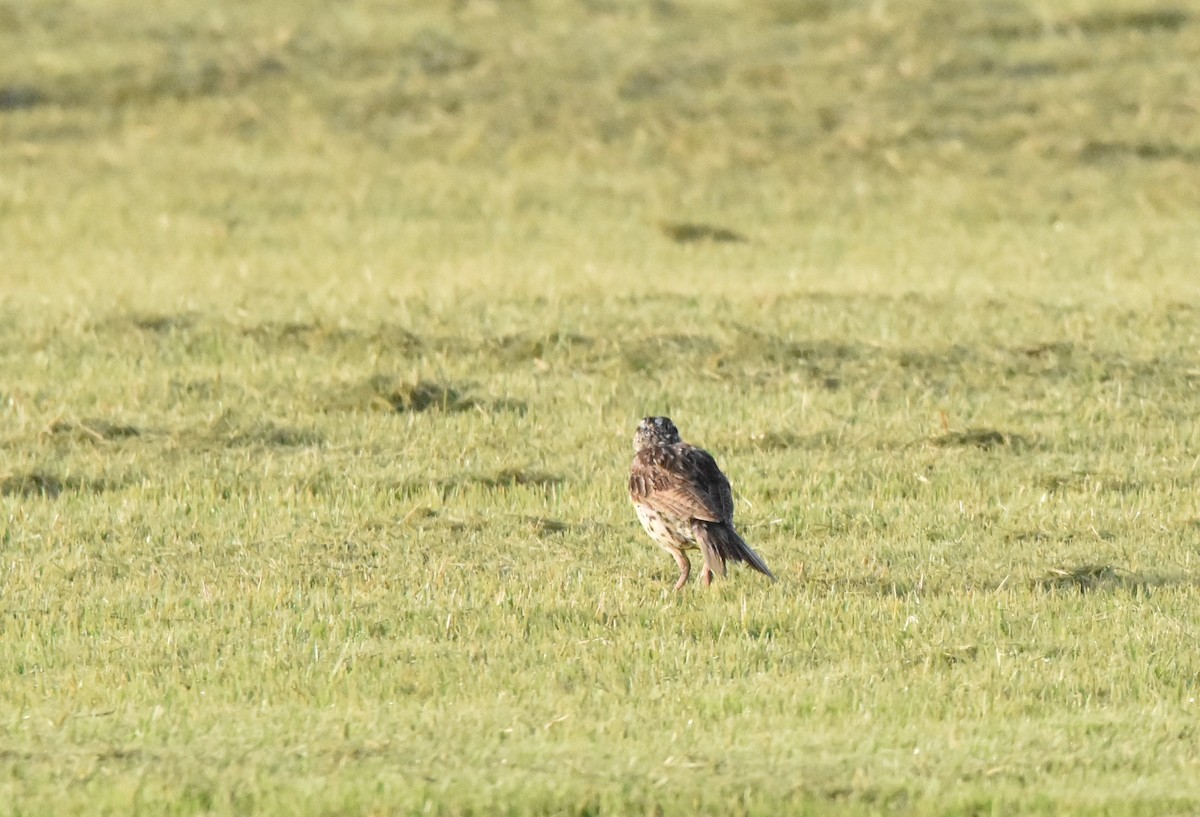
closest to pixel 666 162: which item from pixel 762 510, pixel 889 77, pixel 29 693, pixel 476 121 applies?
pixel 476 121

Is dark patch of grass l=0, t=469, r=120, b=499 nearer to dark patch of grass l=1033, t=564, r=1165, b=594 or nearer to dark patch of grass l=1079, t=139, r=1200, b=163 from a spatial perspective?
dark patch of grass l=1033, t=564, r=1165, b=594

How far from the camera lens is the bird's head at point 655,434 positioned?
11.0 m

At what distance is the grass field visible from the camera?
784 cm

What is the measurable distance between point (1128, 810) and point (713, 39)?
2846 centimetres

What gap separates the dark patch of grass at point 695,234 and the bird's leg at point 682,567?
1410 centimetres

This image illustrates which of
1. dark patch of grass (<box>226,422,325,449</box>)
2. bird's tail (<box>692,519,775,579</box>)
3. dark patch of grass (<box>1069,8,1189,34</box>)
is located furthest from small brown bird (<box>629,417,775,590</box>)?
dark patch of grass (<box>1069,8,1189,34</box>)

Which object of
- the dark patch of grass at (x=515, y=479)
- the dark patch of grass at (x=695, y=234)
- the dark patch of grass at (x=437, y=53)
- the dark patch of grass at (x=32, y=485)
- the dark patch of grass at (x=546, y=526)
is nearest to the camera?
the dark patch of grass at (x=546, y=526)

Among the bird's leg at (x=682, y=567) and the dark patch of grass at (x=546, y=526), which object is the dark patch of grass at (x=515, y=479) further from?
the bird's leg at (x=682, y=567)

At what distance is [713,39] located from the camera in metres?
34.5

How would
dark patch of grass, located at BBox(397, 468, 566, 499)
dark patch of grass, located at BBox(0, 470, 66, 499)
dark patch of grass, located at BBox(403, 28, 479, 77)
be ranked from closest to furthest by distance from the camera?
dark patch of grass, located at BBox(0, 470, 66, 499) < dark patch of grass, located at BBox(397, 468, 566, 499) < dark patch of grass, located at BBox(403, 28, 479, 77)

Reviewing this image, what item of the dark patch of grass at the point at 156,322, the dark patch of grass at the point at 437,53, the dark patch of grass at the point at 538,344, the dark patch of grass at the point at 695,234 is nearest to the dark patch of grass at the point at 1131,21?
the dark patch of grass at the point at 437,53

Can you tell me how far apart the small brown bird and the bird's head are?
0.13 metres

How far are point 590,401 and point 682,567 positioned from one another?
5431mm

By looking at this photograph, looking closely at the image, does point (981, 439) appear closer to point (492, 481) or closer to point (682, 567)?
point (492, 481)
